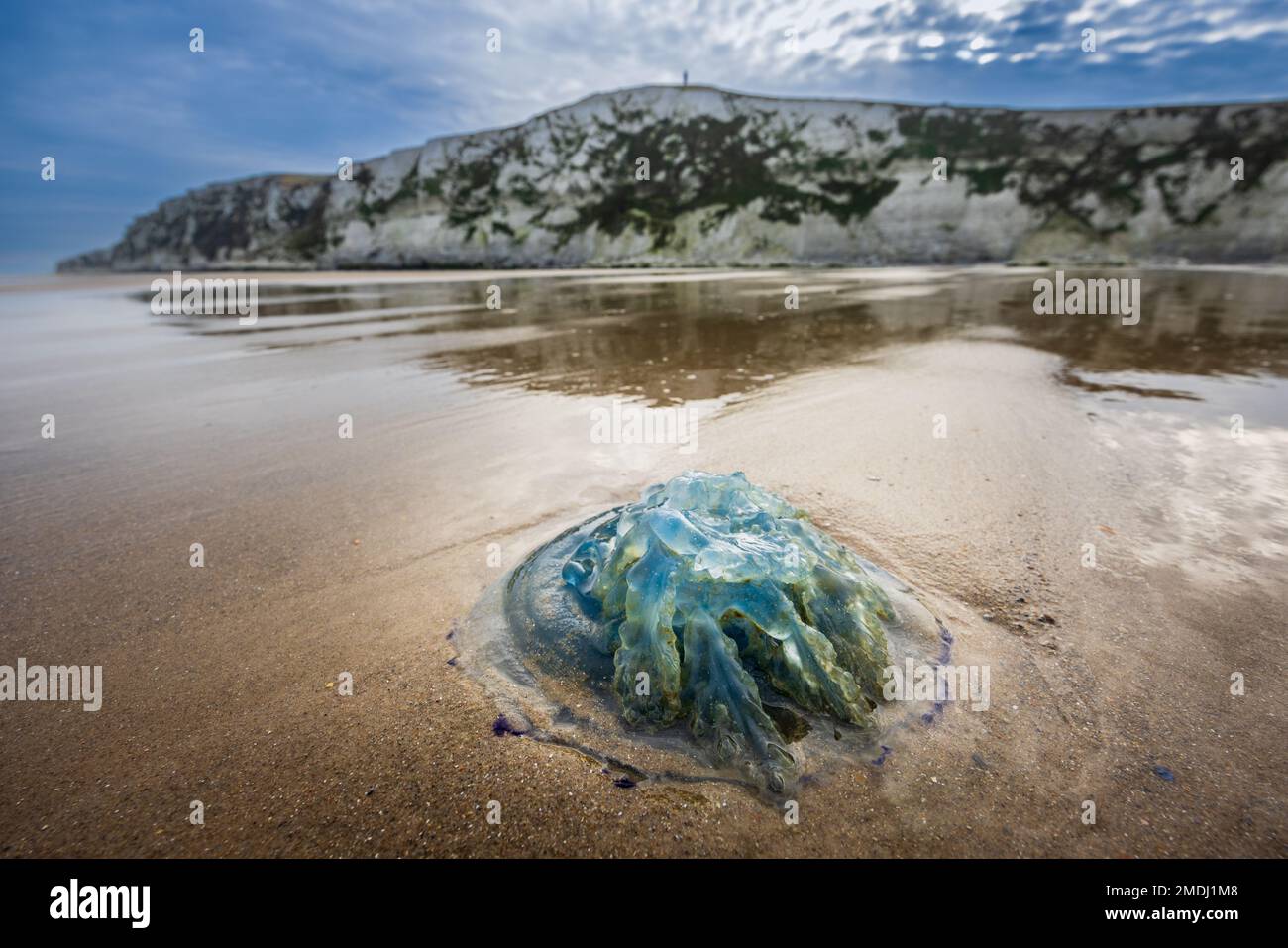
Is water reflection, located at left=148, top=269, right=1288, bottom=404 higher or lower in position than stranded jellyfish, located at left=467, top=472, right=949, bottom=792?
higher

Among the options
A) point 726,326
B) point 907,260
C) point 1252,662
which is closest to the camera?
point 1252,662

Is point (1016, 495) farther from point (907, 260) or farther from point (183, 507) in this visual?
point (907, 260)

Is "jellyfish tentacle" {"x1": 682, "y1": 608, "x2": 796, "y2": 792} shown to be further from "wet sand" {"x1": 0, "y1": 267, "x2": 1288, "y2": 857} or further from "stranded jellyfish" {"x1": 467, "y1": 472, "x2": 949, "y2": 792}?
"wet sand" {"x1": 0, "y1": 267, "x2": 1288, "y2": 857}

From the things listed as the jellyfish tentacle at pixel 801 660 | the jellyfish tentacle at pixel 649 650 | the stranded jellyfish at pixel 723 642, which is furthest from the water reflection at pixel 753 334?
the jellyfish tentacle at pixel 801 660

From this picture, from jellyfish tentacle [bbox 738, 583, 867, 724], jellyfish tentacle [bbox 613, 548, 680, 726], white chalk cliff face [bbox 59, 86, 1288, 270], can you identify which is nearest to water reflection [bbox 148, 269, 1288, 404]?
jellyfish tentacle [bbox 613, 548, 680, 726]

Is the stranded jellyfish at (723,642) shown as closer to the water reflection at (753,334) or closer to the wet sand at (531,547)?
the wet sand at (531,547)

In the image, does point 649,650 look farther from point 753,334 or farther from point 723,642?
point 753,334
